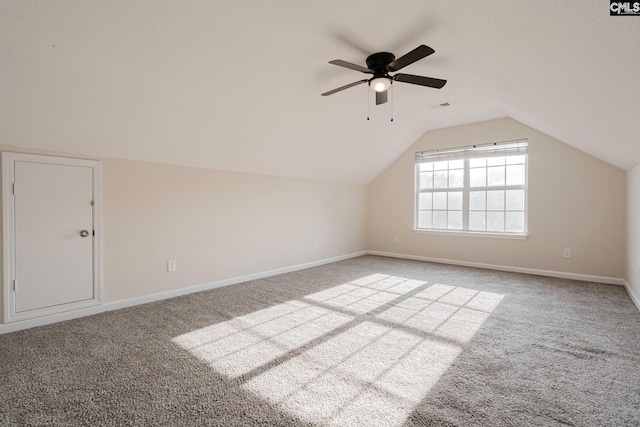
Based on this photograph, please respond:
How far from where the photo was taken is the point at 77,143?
2.86 m

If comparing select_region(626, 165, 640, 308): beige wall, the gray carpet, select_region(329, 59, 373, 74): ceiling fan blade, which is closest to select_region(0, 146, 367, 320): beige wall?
the gray carpet

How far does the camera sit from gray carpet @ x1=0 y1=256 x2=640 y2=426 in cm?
160

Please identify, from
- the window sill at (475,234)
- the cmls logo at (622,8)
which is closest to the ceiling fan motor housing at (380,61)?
the cmls logo at (622,8)

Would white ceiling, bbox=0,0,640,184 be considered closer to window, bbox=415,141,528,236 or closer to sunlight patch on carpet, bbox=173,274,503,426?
window, bbox=415,141,528,236

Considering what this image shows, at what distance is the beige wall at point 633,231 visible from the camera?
331cm

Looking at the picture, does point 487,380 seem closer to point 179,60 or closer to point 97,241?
point 179,60

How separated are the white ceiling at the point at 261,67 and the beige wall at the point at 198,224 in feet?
0.92

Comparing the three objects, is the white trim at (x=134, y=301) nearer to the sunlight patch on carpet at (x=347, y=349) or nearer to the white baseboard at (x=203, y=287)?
the white baseboard at (x=203, y=287)

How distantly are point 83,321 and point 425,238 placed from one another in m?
5.28

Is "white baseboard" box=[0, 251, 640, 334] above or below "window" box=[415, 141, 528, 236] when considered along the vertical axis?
below

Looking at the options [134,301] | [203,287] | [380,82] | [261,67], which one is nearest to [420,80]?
[380,82]

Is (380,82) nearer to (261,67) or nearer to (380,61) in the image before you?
(380,61)

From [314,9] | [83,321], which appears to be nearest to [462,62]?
[314,9]

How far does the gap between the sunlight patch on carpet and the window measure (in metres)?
2.00
